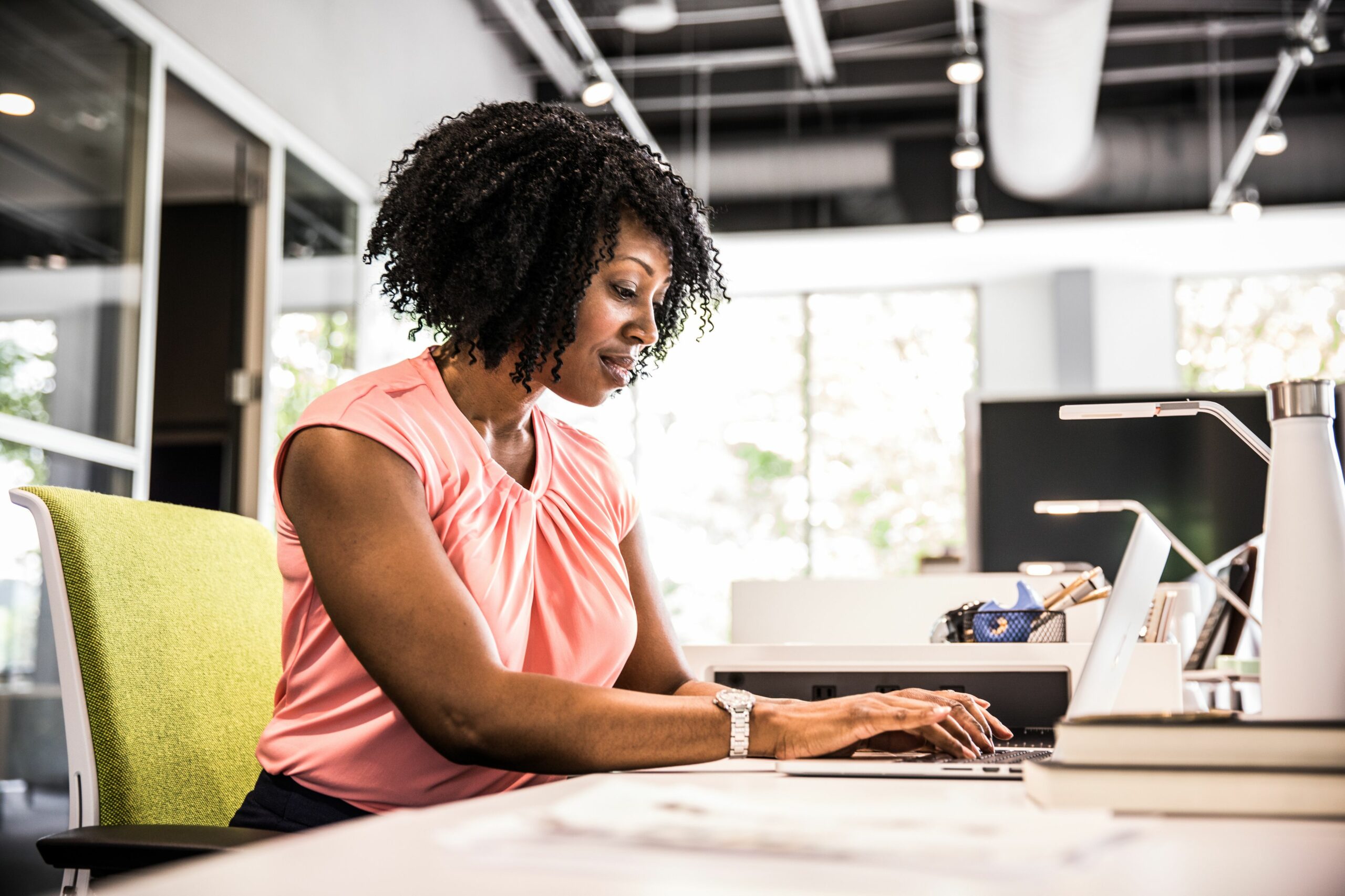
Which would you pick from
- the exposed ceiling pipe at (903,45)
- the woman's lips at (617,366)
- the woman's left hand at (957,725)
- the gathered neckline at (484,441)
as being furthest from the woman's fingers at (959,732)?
the exposed ceiling pipe at (903,45)

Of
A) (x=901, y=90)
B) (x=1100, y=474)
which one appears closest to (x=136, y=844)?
(x=1100, y=474)

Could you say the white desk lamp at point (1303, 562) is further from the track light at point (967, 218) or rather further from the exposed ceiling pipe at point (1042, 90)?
the track light at point (967, 218)

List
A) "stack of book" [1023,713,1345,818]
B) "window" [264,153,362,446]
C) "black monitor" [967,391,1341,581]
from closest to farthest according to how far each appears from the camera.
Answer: "stack of book" [1023,713,1345,818]
"black monitor" [967,391,1341,581]
"window" [264,153,362,446]

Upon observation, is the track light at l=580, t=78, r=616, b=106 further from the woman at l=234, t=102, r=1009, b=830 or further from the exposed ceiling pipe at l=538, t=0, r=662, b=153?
the woman at l=234, t=102, r=1009, b=830

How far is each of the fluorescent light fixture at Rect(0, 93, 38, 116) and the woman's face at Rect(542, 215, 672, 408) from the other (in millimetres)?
2064

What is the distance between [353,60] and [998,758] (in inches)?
163

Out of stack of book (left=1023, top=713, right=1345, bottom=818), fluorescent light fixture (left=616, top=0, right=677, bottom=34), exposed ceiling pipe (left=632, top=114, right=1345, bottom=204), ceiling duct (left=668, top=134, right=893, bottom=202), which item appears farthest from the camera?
ceiling duct (left=668, top=134, right=893, bottom=202)

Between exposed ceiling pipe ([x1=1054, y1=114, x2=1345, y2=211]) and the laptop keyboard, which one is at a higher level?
exposed ceiling pipe ([x1=1054, y1=114, x2=1345, y2=211])

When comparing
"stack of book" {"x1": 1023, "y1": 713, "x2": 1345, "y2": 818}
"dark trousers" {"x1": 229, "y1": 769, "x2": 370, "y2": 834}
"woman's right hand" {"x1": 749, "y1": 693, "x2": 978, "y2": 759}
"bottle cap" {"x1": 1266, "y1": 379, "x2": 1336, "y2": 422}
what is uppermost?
"bottle cap" {"x1": 1266, "y1": 379, "x2": 1336, "y2": 422}

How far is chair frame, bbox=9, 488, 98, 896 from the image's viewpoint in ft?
3.66

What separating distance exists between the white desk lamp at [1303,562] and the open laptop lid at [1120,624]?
218mm

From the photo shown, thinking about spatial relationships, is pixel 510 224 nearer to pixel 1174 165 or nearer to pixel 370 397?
pixel 370 397

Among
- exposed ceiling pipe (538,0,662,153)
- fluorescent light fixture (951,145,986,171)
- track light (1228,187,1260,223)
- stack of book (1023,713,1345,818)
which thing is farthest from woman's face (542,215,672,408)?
track light (1228,187,1260,223)

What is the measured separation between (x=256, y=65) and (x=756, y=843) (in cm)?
388
